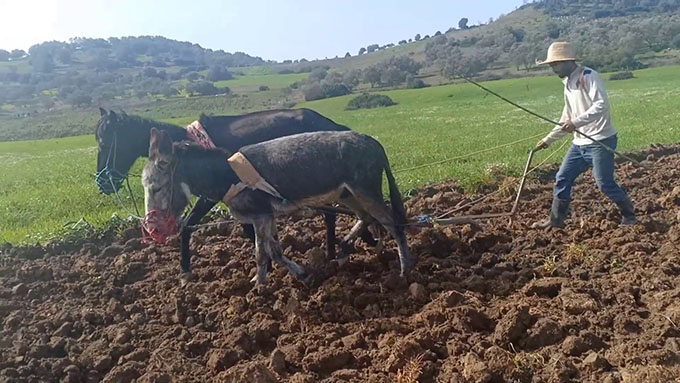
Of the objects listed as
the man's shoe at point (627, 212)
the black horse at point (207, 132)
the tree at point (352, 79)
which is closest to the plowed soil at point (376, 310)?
the man's shoe at point (627, 212)

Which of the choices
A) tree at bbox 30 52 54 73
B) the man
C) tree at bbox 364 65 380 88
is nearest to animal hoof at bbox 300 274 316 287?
the man

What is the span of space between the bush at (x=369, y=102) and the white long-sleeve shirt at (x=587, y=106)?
47.3 meters

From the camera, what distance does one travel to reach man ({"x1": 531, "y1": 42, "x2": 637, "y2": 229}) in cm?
811

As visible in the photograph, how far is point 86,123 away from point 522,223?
2571 inches

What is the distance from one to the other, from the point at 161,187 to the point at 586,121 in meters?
4.95

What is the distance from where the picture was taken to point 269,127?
927 centimetres

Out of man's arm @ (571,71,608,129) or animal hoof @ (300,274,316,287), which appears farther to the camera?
man's arm @ (571,71,608,129)

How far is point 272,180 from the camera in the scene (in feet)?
25.0

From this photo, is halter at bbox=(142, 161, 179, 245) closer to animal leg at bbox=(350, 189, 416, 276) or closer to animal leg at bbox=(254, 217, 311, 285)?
animal leg at bbox=(254, 217, 311, 285)

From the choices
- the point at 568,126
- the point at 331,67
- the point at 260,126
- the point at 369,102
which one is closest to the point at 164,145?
the point at 260,126

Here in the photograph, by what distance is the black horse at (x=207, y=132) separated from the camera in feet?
28.8

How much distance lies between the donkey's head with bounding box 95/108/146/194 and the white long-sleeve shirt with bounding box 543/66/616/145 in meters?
5.69

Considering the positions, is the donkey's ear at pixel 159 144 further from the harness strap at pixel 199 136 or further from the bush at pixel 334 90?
the bush at pixel 334 90

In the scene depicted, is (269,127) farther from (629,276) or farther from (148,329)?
(629,276)
